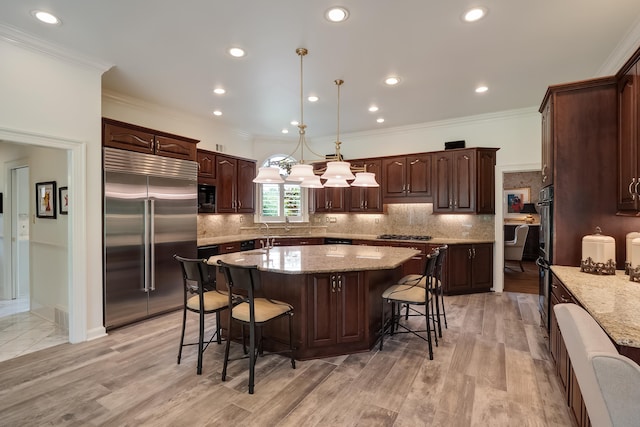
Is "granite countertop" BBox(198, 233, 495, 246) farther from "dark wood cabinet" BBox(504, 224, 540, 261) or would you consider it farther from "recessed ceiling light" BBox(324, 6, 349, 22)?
"dark wood cabinet" BBox(504, 224, 540, 261)

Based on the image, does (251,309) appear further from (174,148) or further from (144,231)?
(174,148)

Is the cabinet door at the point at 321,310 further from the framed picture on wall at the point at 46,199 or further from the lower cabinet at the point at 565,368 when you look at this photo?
the framed picture on wall at the point at 46,199

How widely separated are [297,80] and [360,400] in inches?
137

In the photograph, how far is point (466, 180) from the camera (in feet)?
17.5

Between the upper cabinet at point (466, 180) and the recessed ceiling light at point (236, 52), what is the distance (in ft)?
12.3

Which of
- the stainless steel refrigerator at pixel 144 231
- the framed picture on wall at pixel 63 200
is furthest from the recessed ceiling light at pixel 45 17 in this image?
the framed picture on wall at pixel 63 200

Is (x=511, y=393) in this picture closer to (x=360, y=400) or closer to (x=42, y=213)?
(x=360, y=400)

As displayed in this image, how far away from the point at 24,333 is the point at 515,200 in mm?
10997

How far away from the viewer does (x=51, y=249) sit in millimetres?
3900

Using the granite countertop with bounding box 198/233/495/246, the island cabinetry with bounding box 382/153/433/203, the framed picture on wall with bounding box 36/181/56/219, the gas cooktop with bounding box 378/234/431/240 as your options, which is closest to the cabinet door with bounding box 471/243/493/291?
the granite countertop with bounding box 198/233/495/246

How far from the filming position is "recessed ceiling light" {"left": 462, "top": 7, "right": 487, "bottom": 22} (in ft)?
8.28

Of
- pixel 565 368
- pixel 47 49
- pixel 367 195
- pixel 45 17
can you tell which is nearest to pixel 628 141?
pixel 565 368

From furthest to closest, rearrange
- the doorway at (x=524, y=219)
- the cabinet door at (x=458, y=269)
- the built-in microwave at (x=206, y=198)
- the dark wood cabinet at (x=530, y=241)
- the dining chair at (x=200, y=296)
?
the dark wood cabinet at (x=530, y=241) < the doorway at (x=524, y=219) < the built-in microwave at (x=206, y=198) < the cabinet door at (x=458, y=269) < the dining chair at (x=200, y=296)

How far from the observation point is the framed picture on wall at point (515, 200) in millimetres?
9281
